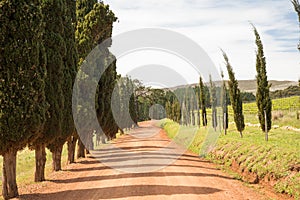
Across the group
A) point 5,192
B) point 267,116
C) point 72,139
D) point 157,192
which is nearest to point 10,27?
point 5,192

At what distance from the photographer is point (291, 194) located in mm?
10859

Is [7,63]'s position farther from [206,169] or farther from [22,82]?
[206,169]

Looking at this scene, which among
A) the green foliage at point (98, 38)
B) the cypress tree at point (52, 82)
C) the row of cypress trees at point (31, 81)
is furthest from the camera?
the green foliage at point (98, 38)

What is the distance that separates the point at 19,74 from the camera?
1191 cm

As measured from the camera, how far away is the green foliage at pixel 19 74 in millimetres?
11562

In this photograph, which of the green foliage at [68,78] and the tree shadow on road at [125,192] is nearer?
the tree shadow on road at [125,192]

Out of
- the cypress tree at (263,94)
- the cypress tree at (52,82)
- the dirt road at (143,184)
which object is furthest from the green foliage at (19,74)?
the cypress tree at (263,94)

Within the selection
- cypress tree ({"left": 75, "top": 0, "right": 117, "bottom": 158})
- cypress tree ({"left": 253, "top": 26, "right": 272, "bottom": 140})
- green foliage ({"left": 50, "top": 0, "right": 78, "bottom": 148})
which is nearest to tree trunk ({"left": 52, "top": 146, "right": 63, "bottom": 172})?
green foliage ({"left": 50, "top": 0, "right": 78, "bottom": 148})

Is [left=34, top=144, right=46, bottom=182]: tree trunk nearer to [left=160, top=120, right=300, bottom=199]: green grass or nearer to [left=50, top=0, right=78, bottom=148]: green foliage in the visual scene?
[left=50, top=0, right=78, bottom=148]: green foliage

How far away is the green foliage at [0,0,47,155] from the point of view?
37.9ft

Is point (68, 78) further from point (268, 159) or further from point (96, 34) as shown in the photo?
point (268, 159)

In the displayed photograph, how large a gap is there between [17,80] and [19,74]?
0.63 feet

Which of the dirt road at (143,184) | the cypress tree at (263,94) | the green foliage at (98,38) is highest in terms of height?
the green foliage at (98,38)

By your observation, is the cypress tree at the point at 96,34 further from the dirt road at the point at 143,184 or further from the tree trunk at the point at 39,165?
the tree trunk at the point at 39,165
